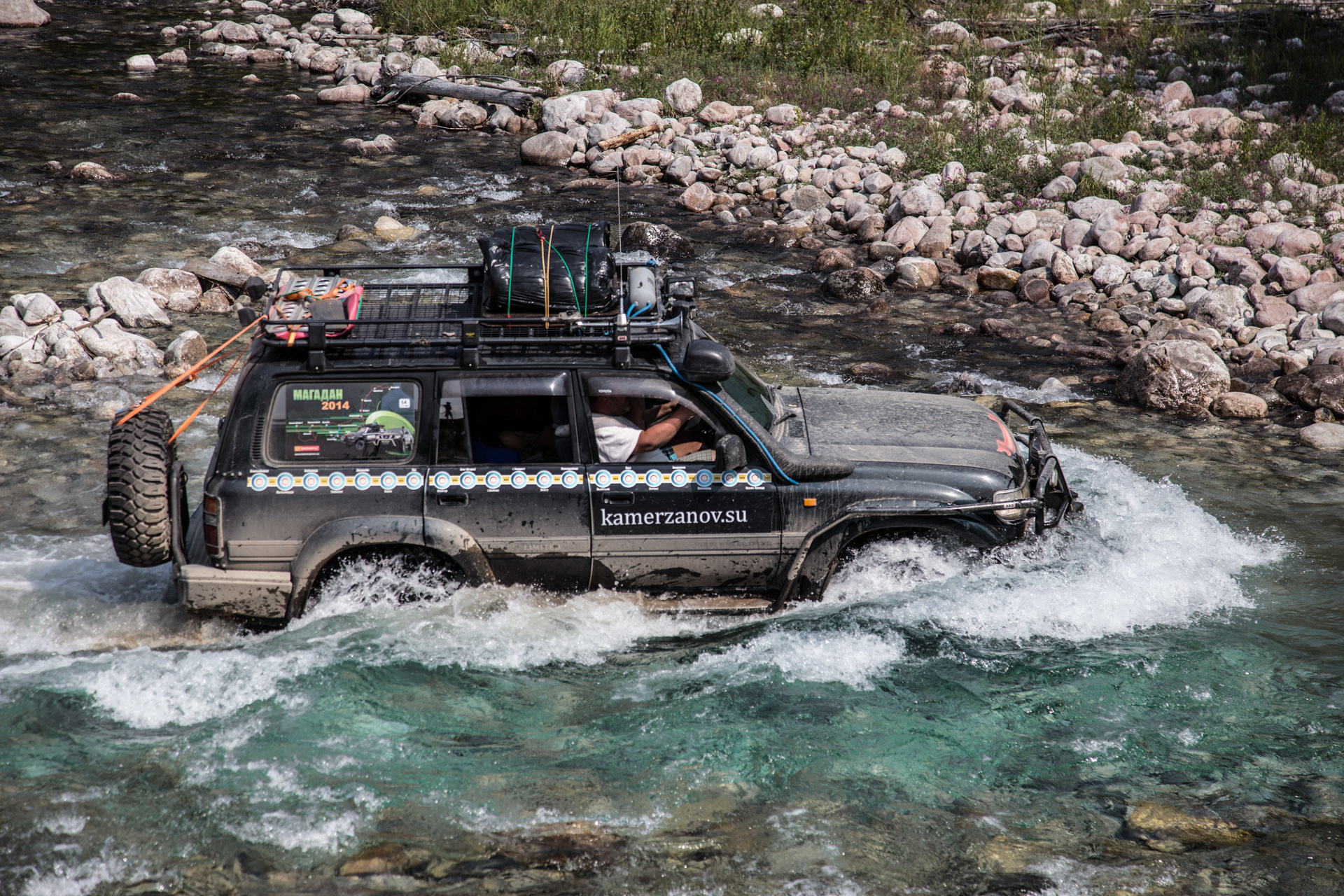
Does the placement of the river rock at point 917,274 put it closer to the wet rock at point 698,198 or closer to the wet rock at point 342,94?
the wet rock at point 698,198

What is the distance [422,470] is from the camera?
5.78 m

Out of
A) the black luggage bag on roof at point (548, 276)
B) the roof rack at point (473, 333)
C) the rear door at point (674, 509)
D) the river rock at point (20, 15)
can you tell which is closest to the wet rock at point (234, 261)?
the roof rack at point (473, 333)

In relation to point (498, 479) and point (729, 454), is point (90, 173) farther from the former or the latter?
point (729, 454)

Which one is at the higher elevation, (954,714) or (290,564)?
(290,564)

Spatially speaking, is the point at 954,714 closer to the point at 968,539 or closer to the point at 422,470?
the point at 968,539

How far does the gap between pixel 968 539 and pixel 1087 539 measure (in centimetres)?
131

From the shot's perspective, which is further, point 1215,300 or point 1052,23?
point 1052,23

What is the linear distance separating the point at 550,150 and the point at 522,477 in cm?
1420

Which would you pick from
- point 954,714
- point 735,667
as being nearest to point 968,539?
point 954,714

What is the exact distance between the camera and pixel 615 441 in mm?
5922

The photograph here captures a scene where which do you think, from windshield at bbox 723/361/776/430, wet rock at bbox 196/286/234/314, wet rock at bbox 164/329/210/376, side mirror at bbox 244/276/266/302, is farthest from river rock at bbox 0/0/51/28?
windshield at bbox 723/361/776/430

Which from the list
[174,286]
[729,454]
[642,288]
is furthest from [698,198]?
[729,454]

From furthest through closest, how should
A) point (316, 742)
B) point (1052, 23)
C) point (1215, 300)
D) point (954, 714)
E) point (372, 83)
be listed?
1. point (372, 83)
2. point (1052, 23)
3. point (1215, 300)
4. point (954, 714)
5. point (316, 742)

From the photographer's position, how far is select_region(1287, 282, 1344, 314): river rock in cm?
1170
